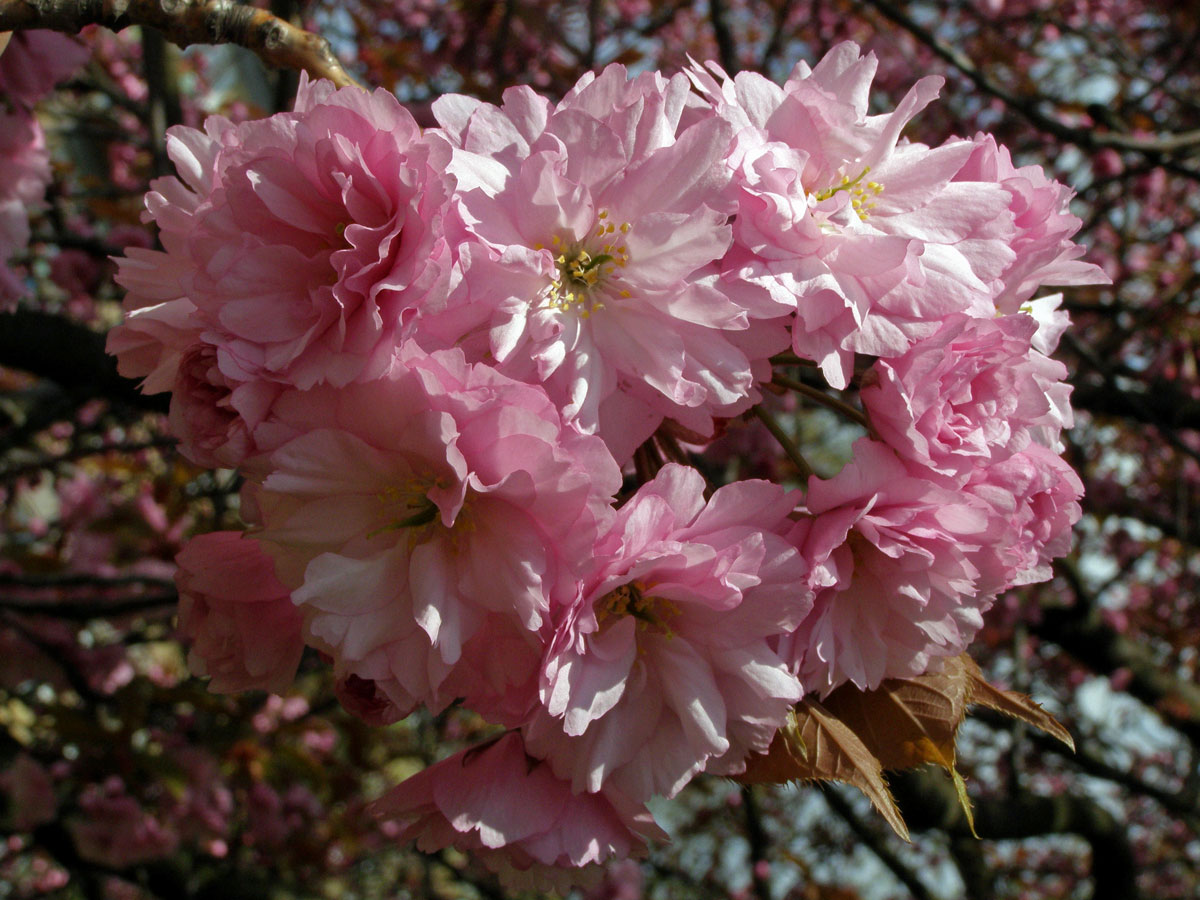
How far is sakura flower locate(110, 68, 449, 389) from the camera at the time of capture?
733 mm

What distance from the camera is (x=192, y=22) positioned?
0.96 metres

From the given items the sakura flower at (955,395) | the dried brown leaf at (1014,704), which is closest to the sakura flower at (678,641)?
the sakura flower at (955,395)

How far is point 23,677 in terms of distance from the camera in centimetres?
356

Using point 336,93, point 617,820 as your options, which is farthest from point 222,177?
point 617,820

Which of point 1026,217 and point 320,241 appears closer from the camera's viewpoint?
point 320,241

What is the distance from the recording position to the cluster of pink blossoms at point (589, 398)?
2.48ft

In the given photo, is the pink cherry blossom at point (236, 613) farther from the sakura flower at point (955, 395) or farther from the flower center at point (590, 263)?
the sakura flower at point (955, 395)

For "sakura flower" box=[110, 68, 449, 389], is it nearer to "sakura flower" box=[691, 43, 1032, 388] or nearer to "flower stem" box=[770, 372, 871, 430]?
"sakura flower" box=[691, 43, 1032, 388]

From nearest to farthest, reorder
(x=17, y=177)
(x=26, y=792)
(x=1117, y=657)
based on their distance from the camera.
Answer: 1. (x=17, y=177)
2. (x=26, y=792)
3. (x=1117, y=657)

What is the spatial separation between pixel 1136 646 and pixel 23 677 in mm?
4665

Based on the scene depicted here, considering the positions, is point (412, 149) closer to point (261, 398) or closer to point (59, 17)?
point (261, 398)

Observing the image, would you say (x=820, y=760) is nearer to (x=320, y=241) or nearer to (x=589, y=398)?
(x=589, y=398)

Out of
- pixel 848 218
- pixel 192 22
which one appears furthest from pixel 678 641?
pixel 192 22

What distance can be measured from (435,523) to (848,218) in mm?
487
